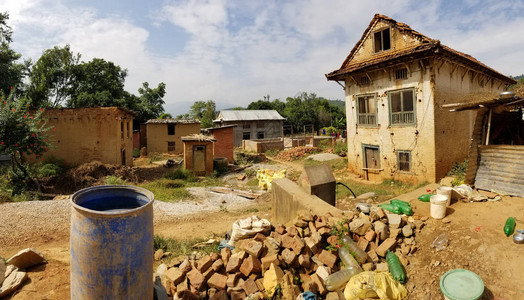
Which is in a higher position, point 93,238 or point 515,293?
point 93,238

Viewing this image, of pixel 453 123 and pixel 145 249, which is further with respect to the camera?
pixel 453 123

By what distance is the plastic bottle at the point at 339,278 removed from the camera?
407 centimetres

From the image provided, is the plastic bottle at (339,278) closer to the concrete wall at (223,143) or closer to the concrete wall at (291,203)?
the concrete wall at (291,203)

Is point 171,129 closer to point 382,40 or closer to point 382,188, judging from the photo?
point 382,40

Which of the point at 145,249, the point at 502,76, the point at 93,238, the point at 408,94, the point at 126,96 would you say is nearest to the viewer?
the point at 93,238

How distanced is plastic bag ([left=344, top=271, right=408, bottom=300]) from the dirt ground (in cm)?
30

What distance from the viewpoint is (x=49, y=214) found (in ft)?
27.3

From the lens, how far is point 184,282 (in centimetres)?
412

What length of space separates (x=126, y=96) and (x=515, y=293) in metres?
36.6

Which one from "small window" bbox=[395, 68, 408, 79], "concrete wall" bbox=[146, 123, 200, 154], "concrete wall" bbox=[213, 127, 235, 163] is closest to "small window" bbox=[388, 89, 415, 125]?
"small window" bbox=[395, 68, 408, 79]

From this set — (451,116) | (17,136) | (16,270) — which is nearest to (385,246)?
(16,270)

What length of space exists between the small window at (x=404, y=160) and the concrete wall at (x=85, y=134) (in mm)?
15885

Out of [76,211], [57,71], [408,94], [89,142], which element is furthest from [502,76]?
[57,71]

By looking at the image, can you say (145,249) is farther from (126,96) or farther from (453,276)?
(126,96)
